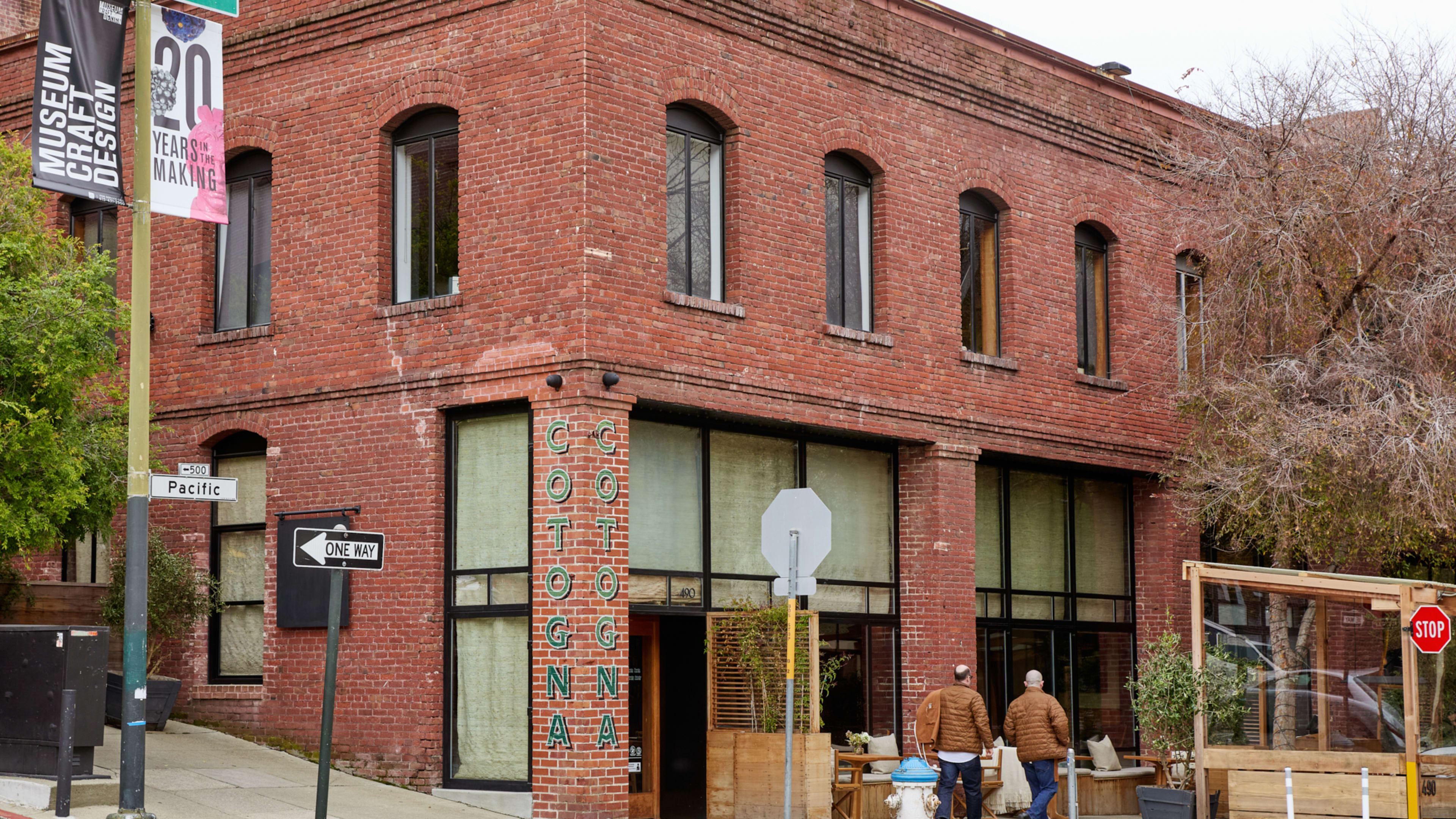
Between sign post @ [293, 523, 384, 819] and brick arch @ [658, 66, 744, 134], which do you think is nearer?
sign post @ [293, 523, 384, 819]

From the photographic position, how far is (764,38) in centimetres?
1808

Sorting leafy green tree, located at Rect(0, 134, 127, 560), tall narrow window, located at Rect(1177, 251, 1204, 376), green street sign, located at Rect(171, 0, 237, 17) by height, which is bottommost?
leafy green tree, located at Rect(0, 134, 127, 560)

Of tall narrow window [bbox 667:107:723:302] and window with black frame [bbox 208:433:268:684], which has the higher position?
tall narrow window [bbox 667:107:723:302]

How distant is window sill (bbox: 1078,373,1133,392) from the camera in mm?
21875

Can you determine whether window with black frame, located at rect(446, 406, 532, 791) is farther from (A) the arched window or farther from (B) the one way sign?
(A) the arched window

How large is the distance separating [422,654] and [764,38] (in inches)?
293

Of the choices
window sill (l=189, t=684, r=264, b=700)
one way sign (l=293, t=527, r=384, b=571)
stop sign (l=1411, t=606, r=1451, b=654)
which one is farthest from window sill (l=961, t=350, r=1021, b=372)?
one way sign (l=293, t=527, r=384, b=571)

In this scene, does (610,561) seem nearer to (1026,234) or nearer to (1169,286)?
(1026,234)

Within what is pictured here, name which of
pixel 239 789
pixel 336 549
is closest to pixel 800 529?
pixel 336 549

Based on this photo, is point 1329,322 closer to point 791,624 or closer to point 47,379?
point 791,624

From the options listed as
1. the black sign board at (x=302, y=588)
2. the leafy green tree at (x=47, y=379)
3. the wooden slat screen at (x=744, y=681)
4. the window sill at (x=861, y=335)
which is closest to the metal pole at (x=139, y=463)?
the leafy green tree at (x=47, y=379)

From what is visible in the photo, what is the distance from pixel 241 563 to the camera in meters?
18.8

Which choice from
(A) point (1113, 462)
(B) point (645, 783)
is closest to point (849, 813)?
(B) point (645, 783)

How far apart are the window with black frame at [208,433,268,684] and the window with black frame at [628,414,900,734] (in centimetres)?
459
